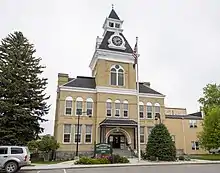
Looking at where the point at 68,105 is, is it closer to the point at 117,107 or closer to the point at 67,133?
the point at 67,133

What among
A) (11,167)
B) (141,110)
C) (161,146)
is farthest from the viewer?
(141,110)

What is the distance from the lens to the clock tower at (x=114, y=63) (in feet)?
115

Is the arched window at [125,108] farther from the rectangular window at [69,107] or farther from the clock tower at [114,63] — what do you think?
the rectangular window at [69,107]

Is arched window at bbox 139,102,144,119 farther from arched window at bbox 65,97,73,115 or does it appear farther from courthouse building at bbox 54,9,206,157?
arched window at bbox 65,97,73,115

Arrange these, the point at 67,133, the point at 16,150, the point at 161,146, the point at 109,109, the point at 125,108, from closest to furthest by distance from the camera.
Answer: the point at 16,150 < the point at 161,146 < the point at 67,133 < the point at 109,109 < the point at 125,108

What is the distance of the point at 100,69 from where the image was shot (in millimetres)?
35062

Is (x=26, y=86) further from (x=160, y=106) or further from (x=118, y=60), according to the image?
(x=160, y=106)

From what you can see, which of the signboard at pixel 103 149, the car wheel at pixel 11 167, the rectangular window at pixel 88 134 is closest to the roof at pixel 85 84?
the rectangular window at pixel 88 134

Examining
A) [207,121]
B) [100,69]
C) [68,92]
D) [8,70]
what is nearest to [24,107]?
[8,70]

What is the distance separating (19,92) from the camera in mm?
Result: 24906

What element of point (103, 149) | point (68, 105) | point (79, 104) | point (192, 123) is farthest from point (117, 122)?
point (192, 123)

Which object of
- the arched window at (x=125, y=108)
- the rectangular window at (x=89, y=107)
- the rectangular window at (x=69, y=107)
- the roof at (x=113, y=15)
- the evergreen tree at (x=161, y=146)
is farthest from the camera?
the roof at (x=113, y=15)

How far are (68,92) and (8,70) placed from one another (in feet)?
32.3

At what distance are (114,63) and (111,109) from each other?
7170 millimetres
